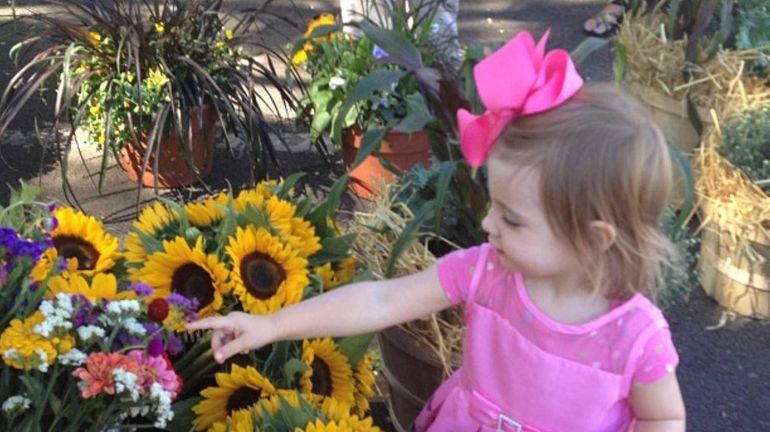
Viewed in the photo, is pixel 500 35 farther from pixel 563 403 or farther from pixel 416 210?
pixel 563 403

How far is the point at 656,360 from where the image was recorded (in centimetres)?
175

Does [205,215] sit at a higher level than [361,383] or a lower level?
higher

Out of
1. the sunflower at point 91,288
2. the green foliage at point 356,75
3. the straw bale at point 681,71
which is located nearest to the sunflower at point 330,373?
the sunflower at point 91,288

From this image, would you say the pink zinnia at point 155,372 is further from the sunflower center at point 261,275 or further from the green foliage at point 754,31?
the green foliage at point 754,31

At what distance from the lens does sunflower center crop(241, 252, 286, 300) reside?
7.22 feet

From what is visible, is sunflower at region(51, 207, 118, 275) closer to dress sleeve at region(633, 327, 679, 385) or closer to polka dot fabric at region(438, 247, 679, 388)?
polka dot fabric at region(438, 247, 679, 388)

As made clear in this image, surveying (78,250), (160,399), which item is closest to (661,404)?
(160,399)

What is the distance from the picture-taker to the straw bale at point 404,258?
2406mm

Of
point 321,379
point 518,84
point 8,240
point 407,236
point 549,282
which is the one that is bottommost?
point 321,379

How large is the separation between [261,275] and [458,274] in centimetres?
48

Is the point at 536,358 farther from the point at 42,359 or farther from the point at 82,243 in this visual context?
the point at 82,243

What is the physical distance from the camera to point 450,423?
81.2 inches

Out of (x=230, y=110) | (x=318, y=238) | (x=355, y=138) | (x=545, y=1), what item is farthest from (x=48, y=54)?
(x=545, y=1)

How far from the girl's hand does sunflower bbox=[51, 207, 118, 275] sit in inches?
20.5
